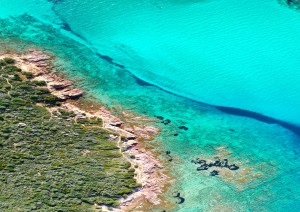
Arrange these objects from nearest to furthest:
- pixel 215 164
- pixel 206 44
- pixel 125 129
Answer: pixel 215 164, pixel 125 129, pixel 206 44

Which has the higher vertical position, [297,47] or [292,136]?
[297,47]

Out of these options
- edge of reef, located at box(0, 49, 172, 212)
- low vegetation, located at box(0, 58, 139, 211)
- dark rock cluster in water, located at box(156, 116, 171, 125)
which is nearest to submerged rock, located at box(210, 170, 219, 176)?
edge of reef, located at box(0, 49, 172, 212)

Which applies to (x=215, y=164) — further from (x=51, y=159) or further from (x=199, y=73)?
(x=51, y=159)

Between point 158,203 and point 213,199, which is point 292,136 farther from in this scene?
point 158,203

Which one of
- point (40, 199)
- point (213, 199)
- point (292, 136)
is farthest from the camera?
point (292, 136)

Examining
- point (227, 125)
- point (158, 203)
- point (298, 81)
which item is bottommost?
point (158, 203)

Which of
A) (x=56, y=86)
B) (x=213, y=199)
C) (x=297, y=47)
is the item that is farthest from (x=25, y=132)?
(x=297, y=47)

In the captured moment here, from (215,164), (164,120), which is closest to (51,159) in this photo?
(164,120)
